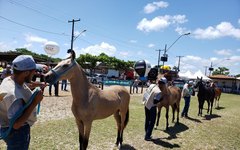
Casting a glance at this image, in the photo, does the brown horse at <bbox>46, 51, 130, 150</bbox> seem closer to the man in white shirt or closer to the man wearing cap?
the man wearing cap

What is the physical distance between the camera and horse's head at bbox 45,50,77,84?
425 centimetres

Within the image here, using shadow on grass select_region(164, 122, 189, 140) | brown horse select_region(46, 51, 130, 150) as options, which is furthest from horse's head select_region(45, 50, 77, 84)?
shadow on grass select_region(164, 122, 189, 140)

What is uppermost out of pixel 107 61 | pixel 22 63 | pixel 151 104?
pixel 107 61

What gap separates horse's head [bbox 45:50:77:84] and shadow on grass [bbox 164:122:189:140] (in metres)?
4.81

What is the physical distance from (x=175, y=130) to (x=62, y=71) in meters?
6.28

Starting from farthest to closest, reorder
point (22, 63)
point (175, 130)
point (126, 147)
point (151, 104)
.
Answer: point (175, 130)
point (151, 104)
point (126, 147)
point (22, 63)

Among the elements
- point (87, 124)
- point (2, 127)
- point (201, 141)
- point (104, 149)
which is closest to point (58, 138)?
point (104, 149)

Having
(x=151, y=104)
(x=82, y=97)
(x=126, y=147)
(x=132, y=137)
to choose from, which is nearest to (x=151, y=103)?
(x=151, y=104)

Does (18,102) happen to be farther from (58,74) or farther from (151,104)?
(151,104)

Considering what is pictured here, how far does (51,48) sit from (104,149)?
1234 cm

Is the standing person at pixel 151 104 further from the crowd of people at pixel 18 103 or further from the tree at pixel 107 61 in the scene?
the tree at pixel 107 61

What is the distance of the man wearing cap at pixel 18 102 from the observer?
2.35m

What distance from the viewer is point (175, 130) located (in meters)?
9.27

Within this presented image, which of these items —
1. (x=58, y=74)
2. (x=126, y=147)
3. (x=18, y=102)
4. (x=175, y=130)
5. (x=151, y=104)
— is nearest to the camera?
(x=18, y=102)
